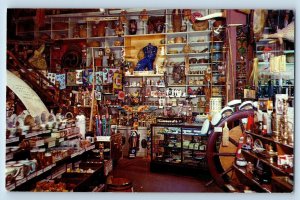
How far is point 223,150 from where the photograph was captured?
137 inches

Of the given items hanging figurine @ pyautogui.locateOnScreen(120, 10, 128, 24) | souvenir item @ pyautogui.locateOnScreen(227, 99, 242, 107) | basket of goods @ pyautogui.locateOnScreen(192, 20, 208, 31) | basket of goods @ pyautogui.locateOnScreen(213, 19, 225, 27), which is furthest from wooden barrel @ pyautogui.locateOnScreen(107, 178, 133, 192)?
basket of goods @ pyautogui.locateOnScreen(213, 19, 225, 27)

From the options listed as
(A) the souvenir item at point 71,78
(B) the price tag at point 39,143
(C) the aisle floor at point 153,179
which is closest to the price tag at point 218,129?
(C) the aisle floor at point 153,179

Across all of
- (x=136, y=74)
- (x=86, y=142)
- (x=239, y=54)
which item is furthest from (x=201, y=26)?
(x=86, y=142)

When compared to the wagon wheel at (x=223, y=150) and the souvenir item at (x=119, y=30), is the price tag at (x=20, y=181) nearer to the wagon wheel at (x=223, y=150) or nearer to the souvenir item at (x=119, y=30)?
the souvenir item at (x=119, y=30)

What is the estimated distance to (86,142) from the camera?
3.47 meters

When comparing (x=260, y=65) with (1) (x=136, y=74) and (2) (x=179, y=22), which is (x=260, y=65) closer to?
(2) (x=179, y=22)

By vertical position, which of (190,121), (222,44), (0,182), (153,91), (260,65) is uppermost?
(222,44)

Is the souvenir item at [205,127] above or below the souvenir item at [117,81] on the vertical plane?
below

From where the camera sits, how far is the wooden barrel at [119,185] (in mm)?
3260

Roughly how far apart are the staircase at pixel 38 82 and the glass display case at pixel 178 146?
1.09 metres

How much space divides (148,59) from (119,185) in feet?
4.40

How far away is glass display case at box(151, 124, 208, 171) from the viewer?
3.63 metres

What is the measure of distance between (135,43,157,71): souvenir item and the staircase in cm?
88
